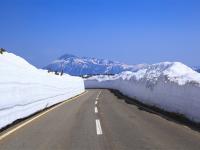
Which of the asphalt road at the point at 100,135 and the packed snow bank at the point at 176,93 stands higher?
the packed snow bank at the point at 176,93

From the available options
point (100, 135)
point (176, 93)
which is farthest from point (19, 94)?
point (176, 93)

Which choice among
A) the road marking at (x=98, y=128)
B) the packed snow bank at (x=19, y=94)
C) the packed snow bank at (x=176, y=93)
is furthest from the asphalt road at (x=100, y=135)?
the packed snow bank at (x=176, y=93)

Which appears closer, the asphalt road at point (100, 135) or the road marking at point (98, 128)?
the asphalt road at point (100, 135)

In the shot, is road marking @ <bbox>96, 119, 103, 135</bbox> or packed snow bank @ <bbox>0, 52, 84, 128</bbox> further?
packed snow bank @ <bbox>0, 52, 84, 128</bbox>

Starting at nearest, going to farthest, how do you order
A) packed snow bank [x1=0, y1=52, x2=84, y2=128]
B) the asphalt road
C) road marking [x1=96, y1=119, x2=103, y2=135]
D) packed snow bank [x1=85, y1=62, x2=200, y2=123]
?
1. the asphalt road
2. road marking [x1=96, y1=119, x2=103, y2=135]
3. packed snow bank [x1=0, y1=52, x2=84, y2=128]
4. packed snow bank [x1=85, y1=62, x2=200, y2=123]

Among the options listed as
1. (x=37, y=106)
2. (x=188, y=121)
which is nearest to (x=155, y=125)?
(x=188, y=121)

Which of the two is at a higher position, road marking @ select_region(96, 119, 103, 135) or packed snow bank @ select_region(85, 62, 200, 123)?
packed snow bank @ select_region(85, 62, 200, 123)

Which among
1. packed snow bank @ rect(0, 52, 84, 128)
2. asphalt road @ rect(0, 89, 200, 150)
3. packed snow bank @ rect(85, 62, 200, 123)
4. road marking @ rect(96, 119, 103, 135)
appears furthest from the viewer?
packed snow bank @ rect(85, 62, 200, 123)

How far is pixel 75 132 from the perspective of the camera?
11.5 metres

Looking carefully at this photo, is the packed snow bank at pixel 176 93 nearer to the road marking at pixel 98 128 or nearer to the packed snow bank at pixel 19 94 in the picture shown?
the road marking at pixel 98 128

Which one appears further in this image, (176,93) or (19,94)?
(176,93)

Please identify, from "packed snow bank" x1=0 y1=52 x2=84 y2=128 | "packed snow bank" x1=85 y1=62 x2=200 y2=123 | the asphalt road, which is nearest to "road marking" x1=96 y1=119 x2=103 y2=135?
the asphalt road

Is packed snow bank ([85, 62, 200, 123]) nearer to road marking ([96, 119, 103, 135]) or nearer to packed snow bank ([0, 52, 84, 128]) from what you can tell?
road marking ([96, 119, 103, 135])

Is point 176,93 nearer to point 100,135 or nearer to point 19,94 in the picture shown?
point 19,94
